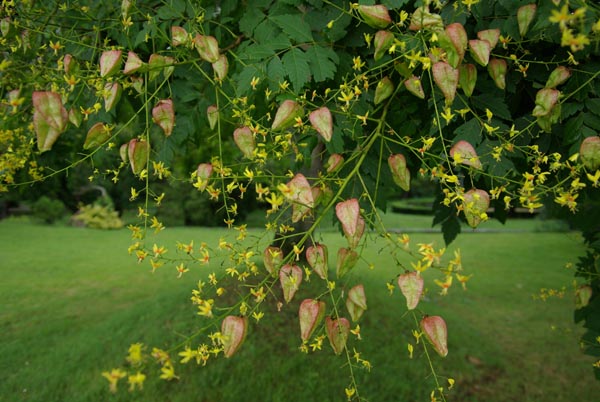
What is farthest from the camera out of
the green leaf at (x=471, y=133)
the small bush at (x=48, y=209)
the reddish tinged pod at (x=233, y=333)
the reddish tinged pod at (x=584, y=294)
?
the small bush at (x=48, y=209)

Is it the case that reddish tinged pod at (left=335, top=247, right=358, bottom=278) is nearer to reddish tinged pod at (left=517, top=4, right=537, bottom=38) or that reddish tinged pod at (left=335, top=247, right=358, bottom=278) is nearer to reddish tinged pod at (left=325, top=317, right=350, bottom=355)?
reddish tinged pod at (left=325, top=317, right=350, bottom=355)

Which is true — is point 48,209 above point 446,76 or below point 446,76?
below

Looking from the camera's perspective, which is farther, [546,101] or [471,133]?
[471,133]

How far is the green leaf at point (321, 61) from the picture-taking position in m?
1.34

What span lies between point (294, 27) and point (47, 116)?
2.69 ft

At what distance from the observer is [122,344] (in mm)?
3580

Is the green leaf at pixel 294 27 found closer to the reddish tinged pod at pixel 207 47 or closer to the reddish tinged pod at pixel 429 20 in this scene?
the reddish tinged pod at pixel 207 47

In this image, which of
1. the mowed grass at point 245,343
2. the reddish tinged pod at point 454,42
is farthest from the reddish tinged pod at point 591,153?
the mowed grass at point 245,343

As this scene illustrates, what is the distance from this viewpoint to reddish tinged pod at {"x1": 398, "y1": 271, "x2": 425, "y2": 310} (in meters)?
0.85

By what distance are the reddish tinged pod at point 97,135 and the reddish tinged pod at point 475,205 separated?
887 mm

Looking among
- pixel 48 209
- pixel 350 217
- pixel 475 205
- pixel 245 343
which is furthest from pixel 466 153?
pixel 48 209

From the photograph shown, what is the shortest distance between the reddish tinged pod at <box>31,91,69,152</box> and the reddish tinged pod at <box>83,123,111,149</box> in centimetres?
23

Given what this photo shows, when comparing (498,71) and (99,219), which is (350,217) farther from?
(99,219)

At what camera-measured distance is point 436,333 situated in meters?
0.92
